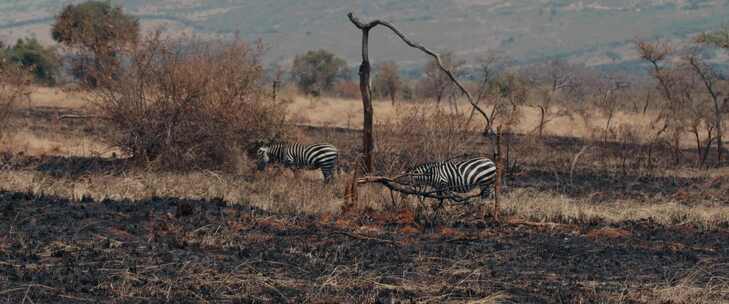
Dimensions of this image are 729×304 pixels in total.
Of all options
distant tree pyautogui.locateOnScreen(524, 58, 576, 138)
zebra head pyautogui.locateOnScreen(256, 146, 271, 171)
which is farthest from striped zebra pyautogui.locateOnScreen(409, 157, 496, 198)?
distant tree pyautogui.locateOnScreen(524, 58, 576, 138)

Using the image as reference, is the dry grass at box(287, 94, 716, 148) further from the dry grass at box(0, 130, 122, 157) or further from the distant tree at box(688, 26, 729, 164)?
the dry grass at box(0, 130, 122, 157)

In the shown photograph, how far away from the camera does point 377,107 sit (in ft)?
145

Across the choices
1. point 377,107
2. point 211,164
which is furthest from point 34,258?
point 377,107

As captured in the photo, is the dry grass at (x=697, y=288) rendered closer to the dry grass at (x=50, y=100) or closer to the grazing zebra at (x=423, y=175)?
the grazing zebra at (x=423, y=175)

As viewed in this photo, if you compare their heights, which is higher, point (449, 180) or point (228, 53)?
point (228, 53)

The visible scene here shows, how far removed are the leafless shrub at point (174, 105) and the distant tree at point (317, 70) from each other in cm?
5355

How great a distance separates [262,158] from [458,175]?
5.20 metres

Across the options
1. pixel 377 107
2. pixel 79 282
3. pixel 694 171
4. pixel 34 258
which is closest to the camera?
pixel 79 282

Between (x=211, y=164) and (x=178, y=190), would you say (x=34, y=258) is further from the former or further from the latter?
(x=211, y=164)

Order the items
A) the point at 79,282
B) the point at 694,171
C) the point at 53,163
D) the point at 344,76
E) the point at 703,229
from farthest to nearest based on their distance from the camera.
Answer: the point at 344,76, the point at 694,171, the point at 53,163, the point at 703,229, the point at 79,282

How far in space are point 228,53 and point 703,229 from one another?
10.5 meters

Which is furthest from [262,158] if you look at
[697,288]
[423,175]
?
[697,288]

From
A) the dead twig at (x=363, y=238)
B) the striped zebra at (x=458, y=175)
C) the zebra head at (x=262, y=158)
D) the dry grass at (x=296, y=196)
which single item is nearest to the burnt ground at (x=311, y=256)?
the dead twig at (x=363, y=238)

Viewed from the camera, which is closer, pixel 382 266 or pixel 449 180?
pixel 382 266
